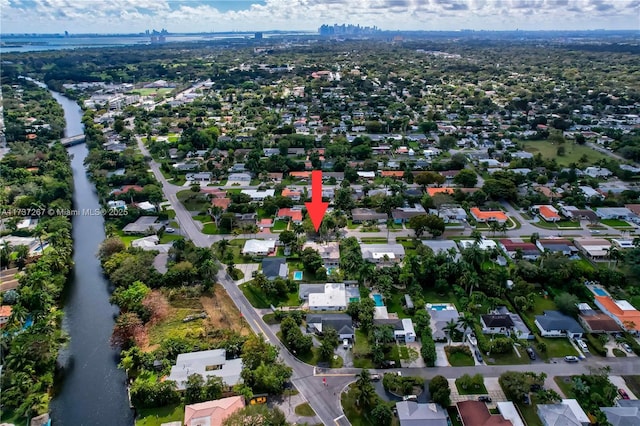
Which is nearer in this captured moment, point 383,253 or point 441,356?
point 441,356

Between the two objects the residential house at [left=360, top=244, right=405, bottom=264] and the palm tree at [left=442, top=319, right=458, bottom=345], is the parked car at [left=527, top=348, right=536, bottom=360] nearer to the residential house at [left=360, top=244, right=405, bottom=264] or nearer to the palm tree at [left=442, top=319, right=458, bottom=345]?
the palm tree at [left=442, top=319, right=458, bottom=345]

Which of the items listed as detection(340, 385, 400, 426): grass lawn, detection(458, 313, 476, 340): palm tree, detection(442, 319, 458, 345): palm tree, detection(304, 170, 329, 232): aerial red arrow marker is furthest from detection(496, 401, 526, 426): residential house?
detection(304, 170, 329, 232): aerial red arrow marker

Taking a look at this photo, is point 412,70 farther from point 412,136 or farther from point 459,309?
point 459,309

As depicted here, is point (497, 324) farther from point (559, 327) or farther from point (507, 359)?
point (559, 327)

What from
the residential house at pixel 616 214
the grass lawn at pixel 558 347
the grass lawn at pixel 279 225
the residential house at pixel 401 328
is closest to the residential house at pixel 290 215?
the grass lawn at pixel 279 225

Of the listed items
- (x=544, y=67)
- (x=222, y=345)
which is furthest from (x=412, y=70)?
(x=222, y=345)

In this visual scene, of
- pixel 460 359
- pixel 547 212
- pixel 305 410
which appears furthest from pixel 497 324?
pixel 547 212

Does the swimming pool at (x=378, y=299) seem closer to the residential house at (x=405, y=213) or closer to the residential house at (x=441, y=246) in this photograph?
the residential house at (x=441, y=246)

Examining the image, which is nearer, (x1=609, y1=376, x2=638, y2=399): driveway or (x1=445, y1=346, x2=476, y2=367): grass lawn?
(x1=609, y1=376, x2=638, y2=399): driveway
